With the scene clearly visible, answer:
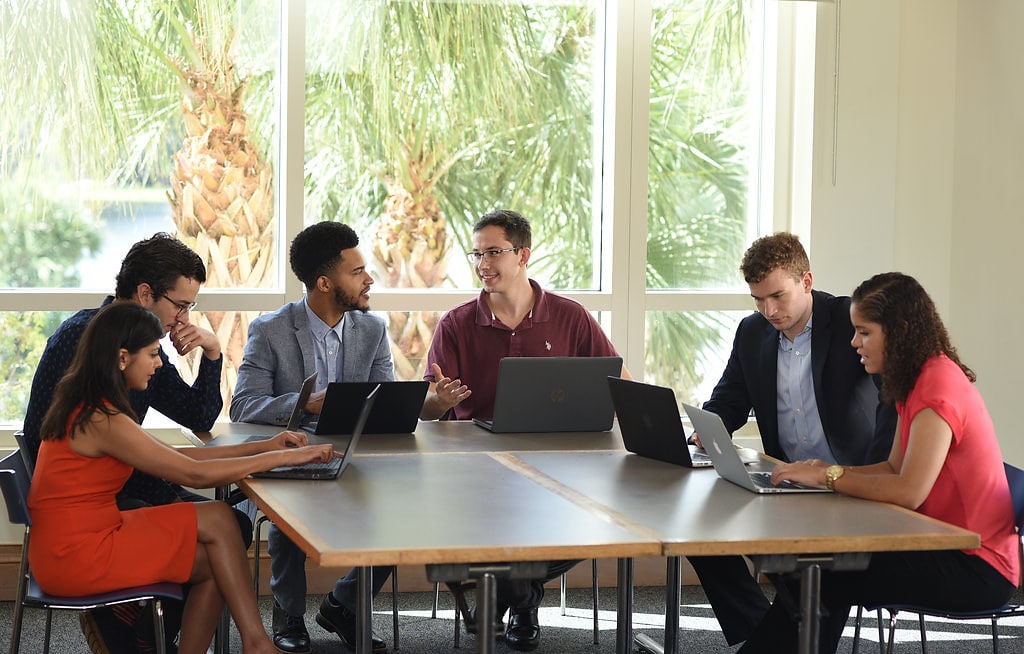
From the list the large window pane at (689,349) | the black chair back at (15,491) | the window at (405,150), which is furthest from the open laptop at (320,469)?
the large window pane at (689,349)

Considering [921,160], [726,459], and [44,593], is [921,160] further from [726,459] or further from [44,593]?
[44,593]

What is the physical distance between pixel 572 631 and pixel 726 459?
1751mm

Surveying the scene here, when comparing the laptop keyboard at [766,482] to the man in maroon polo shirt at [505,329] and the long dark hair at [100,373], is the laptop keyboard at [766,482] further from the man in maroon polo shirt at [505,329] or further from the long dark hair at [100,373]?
the long dark hair at [100,373]

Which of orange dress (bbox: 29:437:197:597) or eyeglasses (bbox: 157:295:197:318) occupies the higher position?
eyeglasses (bbox: 157:295:197:318)

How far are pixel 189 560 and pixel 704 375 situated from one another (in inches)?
114

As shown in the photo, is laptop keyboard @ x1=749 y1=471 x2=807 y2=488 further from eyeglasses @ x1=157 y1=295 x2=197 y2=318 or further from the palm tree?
the palm tree

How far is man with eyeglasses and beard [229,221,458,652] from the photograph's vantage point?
397cm

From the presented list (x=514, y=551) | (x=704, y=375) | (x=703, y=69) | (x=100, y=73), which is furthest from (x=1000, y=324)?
(x=100, y=73)

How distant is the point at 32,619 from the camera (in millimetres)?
4371

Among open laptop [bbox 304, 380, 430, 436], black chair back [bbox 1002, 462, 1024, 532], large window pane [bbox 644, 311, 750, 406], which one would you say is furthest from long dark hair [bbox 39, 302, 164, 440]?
large window pane [bbox 644, 311, 750, 406]

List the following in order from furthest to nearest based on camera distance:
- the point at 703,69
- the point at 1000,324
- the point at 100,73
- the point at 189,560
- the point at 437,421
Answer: the point at 703,69 → the point at 1000,324 → the point at 100,73 → the point at 437,421 → the point at 189,560

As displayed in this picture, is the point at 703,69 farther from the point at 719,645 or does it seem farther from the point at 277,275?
the point at 719,645

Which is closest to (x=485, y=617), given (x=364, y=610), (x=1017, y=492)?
(x=364, y=610)

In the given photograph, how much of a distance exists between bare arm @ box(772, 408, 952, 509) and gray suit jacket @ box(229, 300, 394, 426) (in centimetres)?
181
